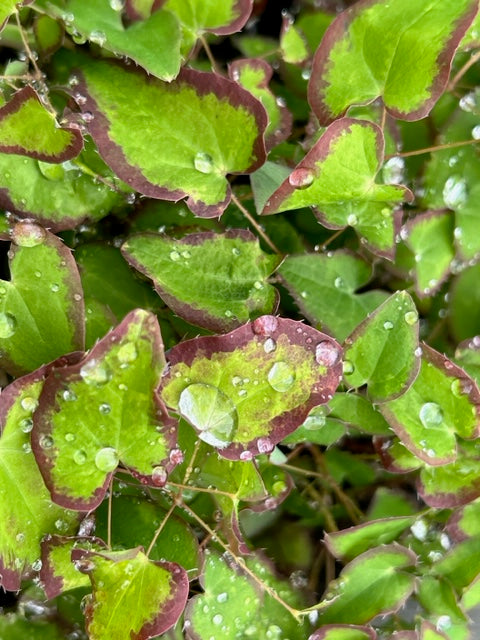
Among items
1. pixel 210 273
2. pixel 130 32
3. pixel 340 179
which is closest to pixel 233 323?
pixel 210 273

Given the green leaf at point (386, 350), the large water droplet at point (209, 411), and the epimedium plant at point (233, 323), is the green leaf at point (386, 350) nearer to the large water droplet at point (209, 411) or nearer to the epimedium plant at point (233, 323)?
the epimedium plant at point (233, 323)

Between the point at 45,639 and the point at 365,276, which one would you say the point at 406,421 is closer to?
the point at 365,276

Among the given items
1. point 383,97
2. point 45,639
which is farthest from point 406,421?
point 45,639

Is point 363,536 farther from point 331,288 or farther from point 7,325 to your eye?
point 7,325

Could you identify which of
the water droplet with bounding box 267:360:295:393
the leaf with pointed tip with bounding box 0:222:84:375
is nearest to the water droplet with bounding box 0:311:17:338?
the leaf with pointed tip with bounding box 0:222:84:375

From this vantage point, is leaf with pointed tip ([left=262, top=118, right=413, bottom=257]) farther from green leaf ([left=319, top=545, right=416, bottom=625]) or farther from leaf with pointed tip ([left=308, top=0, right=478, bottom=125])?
green leaf ([left=319, top=545, right=416, bottom=625])

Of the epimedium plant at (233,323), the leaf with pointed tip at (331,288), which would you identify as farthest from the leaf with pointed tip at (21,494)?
the leaf with pointed tip at (331,288)
